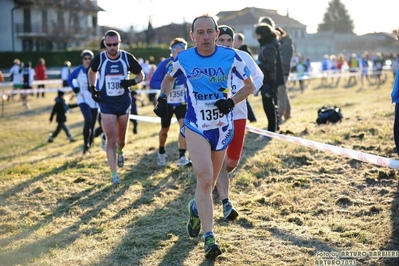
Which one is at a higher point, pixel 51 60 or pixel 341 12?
pixel 341 12

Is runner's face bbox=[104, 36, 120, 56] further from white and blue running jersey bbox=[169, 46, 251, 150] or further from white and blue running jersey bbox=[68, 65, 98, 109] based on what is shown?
white and blue running jersey bbox=[68, 65, 98, 109]

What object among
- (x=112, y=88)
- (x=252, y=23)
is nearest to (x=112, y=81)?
(x=112, y=88)

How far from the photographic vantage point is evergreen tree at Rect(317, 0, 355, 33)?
9531cm

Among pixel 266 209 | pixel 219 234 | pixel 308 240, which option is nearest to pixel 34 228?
pixel 219 234

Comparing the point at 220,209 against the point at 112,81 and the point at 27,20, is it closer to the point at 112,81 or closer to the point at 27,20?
the point at 112,81

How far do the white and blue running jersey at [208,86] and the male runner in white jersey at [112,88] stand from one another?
3108 mm

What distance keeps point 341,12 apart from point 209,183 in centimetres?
9650

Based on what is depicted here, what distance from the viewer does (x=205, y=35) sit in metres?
5.12

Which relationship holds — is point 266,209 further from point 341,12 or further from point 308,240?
point 341,12

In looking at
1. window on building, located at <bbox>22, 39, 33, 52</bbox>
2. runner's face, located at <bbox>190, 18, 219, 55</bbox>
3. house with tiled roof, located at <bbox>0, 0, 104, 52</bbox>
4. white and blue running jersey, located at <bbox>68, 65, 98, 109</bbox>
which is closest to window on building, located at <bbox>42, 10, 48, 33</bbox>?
house with tiled roof, located at <bbox>0, 0, 104, 52</bbox>

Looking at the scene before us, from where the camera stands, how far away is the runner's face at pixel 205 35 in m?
5.12

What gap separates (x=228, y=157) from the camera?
630 centimetres

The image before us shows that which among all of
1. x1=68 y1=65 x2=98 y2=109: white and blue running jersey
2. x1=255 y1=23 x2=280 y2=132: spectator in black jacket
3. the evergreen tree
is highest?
the evergreen tree

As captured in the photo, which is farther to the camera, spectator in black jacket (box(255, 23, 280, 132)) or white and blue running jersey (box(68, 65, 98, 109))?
white and blue running jersey (box(68, 65, 98, 109))
